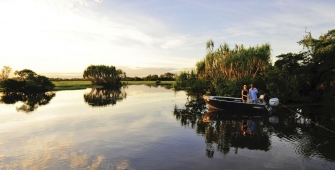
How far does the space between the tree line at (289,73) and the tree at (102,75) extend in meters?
66.8

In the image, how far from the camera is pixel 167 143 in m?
13.5

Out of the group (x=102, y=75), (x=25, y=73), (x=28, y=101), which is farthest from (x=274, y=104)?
(x=102, y=75)

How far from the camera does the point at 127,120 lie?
20.5 meters

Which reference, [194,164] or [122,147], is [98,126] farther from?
[194,164]

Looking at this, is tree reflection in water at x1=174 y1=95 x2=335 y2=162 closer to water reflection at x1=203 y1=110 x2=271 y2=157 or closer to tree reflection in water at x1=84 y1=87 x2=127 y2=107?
water reflection at x1=203 y1=110 x2=271 y2=157

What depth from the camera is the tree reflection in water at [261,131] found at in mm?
12492

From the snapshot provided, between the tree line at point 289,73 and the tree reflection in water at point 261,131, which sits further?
the tree line at point 289,73

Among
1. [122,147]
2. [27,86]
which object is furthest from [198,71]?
[122,147]

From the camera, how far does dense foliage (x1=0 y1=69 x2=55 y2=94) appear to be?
5575 centimetres

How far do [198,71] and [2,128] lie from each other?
4088 centimetres

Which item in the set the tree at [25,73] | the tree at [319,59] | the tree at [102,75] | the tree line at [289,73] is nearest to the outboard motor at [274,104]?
the tree line at [289,73]

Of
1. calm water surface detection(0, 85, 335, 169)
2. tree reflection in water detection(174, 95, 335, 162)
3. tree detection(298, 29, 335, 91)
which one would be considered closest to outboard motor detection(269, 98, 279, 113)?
tree reflection in water detection(174, 95, 335, 162)

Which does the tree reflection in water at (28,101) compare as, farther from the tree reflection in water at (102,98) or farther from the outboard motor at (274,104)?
the outboard motor at (274,104)

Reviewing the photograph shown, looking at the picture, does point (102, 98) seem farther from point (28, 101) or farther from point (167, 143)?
point (167, 143)
